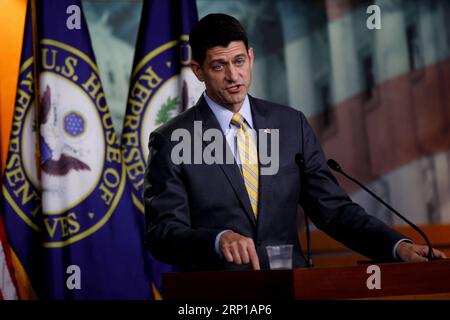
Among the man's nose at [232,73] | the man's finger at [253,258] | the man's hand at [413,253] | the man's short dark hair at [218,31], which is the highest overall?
the man's short dark hair at [218,31]

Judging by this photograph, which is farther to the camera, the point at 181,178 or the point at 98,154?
the point at 98,154

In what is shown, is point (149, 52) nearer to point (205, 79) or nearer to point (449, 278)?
point (205, 79)

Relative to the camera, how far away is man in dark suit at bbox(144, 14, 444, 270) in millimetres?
2783

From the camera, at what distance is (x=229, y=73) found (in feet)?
9.76

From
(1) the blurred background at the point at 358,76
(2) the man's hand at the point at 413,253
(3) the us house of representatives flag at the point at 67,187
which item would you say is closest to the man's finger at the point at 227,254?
(2) the man's hand at the point at 413,253

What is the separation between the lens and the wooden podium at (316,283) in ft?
6.78

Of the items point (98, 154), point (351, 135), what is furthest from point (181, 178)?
point (351, 135)

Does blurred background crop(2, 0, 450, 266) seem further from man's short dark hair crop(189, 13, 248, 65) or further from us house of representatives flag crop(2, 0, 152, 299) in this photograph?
man's short dark hair crop(189, 13, 248, 65)

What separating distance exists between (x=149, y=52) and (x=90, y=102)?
1.55ft

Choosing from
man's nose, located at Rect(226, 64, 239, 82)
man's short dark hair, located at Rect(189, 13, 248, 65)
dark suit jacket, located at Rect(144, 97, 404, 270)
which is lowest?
dark suit jacket, located at Rect(144, 97, 404, 270)

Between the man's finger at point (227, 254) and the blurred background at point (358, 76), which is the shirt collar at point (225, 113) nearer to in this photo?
the man's finger at point (227, 254)

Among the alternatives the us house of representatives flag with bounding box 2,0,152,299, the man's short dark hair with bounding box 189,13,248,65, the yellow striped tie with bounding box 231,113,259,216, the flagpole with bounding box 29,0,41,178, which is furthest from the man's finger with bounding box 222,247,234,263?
the flagpole with bounding box 29,0,41,178
